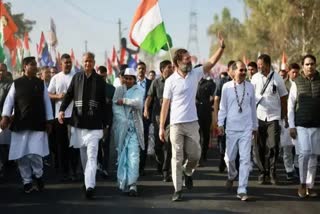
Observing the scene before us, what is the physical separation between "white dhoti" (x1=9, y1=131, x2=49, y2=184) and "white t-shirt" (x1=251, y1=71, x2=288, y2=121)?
141 inches

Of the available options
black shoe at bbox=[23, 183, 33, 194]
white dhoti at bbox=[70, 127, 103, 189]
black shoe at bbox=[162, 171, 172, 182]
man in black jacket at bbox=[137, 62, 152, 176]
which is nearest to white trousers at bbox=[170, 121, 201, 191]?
white dhoti at bbox=[70, 127, 103, 189]

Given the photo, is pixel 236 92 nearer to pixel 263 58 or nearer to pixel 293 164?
pixel 263 58

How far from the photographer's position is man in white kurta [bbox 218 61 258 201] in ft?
27.8

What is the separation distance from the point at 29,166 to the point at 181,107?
2737mm

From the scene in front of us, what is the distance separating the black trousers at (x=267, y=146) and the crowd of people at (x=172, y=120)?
0.05 ft

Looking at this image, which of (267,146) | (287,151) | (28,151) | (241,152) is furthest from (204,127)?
(28,151)

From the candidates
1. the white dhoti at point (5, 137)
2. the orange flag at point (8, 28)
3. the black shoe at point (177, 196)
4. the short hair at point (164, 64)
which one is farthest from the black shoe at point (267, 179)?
the orange flag at point (8, 28)

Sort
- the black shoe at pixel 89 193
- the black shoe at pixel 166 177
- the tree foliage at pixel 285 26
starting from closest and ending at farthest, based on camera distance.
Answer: the black shoe at pixel 89 193, the black shoe at pixel 166 177, the tree foliage at pixel 285 26

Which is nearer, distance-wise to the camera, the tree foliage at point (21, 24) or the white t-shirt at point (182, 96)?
the white t-shirt at point (182, 96)

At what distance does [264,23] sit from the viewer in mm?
46281

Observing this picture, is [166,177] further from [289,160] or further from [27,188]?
[27,188]

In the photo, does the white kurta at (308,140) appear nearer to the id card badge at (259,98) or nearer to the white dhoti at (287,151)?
the id card badge at (259,98)

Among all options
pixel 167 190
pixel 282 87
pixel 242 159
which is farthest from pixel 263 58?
pixel 167 190

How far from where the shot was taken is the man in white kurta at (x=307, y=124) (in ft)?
27.4
